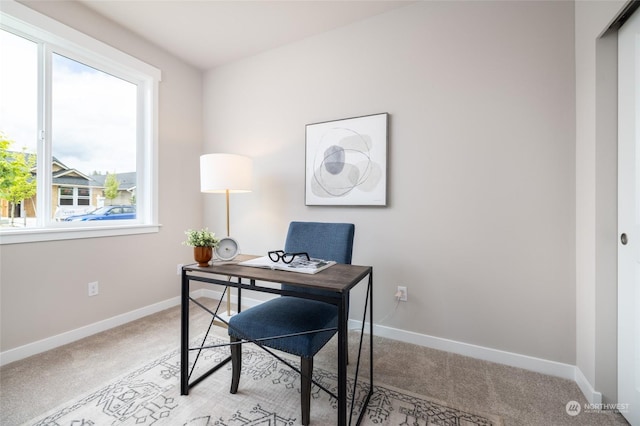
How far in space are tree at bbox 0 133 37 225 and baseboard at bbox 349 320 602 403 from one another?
2757mm

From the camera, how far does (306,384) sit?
4.21 ft

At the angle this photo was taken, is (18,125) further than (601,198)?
Yes

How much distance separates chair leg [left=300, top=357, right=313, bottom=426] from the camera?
127 cm

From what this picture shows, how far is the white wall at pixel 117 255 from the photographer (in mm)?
1924

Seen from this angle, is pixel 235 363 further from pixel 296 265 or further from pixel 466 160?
pixel 466 160

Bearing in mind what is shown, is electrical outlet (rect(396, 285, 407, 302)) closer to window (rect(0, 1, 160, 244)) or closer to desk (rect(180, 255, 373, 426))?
desk (rect(180, 255, 373, 426))

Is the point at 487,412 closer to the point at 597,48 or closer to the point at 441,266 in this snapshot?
the point at 441,266

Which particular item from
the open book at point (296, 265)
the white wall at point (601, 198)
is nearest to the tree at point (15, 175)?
the open book at point (296, 265)

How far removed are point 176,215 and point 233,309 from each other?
1.19 metres

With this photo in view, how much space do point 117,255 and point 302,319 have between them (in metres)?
2.03

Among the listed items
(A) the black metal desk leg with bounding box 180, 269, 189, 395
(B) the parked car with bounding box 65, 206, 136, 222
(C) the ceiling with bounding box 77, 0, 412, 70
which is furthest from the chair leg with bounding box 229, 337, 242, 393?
(C) the ceiling with bounding box 77, 0, 412, 70

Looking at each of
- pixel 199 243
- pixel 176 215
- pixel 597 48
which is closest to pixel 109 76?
pixel 176 215

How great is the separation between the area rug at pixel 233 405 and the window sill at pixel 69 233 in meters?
1.18

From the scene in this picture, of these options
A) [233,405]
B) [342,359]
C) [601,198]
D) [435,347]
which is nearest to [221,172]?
[233,405]
